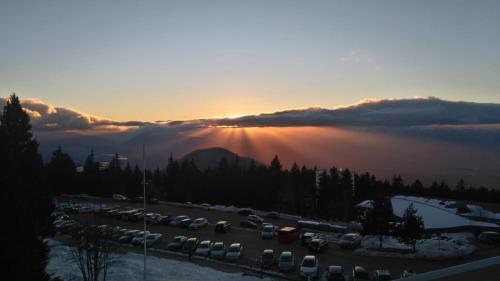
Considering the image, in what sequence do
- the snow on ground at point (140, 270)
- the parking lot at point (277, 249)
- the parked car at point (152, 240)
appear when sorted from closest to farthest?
the snow on ground at point (140, 270) < the parking lot at point (277, 249) < the parked car at point (152, 240)

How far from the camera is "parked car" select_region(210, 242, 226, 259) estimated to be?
93.5 feet

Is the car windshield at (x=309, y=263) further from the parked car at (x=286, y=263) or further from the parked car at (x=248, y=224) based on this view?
the parked car at (x=248, y=224)

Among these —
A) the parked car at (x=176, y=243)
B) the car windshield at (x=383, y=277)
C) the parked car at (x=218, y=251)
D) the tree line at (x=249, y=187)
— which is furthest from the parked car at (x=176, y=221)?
the tree line at (x=249, y=187)

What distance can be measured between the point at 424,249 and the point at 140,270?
61.2 ft

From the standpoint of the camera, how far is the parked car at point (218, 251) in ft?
93.5

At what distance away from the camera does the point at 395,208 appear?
48.1m

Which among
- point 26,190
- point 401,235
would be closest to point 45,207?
point 26,190

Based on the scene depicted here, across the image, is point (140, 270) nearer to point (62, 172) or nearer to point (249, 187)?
point (249, 187)

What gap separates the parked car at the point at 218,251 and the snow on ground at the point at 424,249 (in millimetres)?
8969

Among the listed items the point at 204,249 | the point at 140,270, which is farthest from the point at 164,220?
the point at 140,270

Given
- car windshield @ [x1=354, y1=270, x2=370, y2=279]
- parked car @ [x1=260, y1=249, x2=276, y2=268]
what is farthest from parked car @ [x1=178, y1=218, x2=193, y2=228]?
car windshield @ [x1=354, y1=270, x2=370, y2=279]

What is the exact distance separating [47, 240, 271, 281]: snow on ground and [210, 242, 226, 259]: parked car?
2427 mm

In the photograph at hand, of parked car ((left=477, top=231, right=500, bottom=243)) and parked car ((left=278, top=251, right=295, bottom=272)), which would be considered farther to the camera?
parked car ((left=477, top=231, right=500, bottom=243))

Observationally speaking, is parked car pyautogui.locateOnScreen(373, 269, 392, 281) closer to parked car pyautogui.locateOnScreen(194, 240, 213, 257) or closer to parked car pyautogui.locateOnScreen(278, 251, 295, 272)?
parked car pyautogui.locateOnScreen(278, 251, 295, 272)
